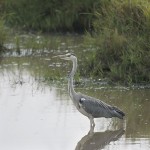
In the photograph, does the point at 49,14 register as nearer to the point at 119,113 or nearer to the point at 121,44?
the point at 121,44

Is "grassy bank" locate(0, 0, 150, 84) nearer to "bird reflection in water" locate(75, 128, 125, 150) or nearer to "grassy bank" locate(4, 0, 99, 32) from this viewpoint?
"bird reflection in water" locate(75, 128, 125, 150)

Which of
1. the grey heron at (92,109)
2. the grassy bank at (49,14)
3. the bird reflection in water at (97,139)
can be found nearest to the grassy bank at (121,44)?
the grey heron at (92,109)

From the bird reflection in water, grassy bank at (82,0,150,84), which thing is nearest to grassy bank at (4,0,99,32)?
grassy bank at (82,0,150,84)

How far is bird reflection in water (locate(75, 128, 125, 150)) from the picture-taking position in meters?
9.38

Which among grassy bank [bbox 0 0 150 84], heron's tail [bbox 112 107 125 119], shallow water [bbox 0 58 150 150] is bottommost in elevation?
shallow water [bbox 0 58 150 150]

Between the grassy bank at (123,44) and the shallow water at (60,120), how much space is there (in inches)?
19.2

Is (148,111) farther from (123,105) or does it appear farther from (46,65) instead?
(46,65)

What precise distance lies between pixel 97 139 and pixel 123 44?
153 inches

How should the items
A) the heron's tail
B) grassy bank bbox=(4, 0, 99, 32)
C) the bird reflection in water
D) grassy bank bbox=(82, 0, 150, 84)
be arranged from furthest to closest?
1. grassy bank bbox=(4, 0, 99, 32)
2. grassy bank bbox=(82, 0, 150, 84)
3. the heron's tail
4. the bird reflection in water

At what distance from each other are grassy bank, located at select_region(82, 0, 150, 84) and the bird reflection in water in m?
2.84

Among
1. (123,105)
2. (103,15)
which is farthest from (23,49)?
(123,105)

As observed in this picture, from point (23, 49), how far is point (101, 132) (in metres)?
8.07

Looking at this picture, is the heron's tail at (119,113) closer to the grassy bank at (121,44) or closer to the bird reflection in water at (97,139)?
the bird reflection in water at (97,139)

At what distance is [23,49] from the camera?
17.8m
